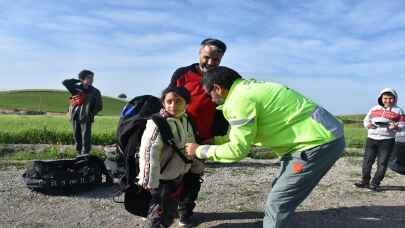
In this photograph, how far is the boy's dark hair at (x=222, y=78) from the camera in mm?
4141

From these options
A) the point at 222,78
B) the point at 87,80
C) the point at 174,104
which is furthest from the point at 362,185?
the point at 87,80

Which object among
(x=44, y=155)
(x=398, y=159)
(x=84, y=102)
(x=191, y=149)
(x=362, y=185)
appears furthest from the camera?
(x=44, y=155)

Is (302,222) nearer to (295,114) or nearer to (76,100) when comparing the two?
(295,114)

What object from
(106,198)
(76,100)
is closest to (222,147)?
(106,198)

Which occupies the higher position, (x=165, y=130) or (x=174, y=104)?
(x=174, y=104)

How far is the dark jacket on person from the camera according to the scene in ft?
35.6

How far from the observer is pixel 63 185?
7195 mm

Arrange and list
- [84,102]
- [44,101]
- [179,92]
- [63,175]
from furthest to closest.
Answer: [44,101] < [84,102] < [63,175] < [179,92]

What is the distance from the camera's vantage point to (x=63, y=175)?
720cm

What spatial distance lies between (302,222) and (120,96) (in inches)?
2963

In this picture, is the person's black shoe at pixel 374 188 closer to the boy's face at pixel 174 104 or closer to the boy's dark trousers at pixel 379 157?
the boy's dark trousers at pixel 379 157

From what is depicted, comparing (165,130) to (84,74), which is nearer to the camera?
(165,130)

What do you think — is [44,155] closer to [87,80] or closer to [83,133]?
[83,133]

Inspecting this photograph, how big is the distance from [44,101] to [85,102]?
55387 mm
